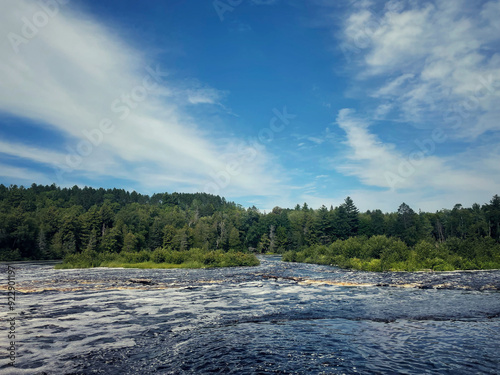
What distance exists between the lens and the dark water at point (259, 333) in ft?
29.2

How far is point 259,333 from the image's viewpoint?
12.5m

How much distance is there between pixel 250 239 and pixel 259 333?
134841 millimetres

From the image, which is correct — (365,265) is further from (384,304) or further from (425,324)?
(425,324)

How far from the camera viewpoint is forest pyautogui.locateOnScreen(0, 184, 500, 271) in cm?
4319

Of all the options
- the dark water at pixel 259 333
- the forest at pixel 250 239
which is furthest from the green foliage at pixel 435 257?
the dark water at pixel 259 333

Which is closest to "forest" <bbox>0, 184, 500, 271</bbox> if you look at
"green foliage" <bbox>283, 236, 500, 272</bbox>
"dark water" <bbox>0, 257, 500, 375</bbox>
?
"green foliage" <bbox>283, 236, 500, 272</bbox>

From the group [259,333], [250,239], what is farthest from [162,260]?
[250,239]

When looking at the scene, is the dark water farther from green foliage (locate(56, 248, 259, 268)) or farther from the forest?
green foliage (locate(56, 248, 259, 268))

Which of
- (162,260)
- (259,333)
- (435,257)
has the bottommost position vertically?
(162,260)

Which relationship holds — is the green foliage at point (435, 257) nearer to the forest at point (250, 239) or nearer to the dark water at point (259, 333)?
the forest at point (250, 239)

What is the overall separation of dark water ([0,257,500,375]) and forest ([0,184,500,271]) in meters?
23.8

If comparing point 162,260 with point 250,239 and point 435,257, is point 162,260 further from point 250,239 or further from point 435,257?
point 250,239

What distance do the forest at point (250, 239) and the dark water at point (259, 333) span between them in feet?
77.9

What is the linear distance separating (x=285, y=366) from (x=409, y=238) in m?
112
